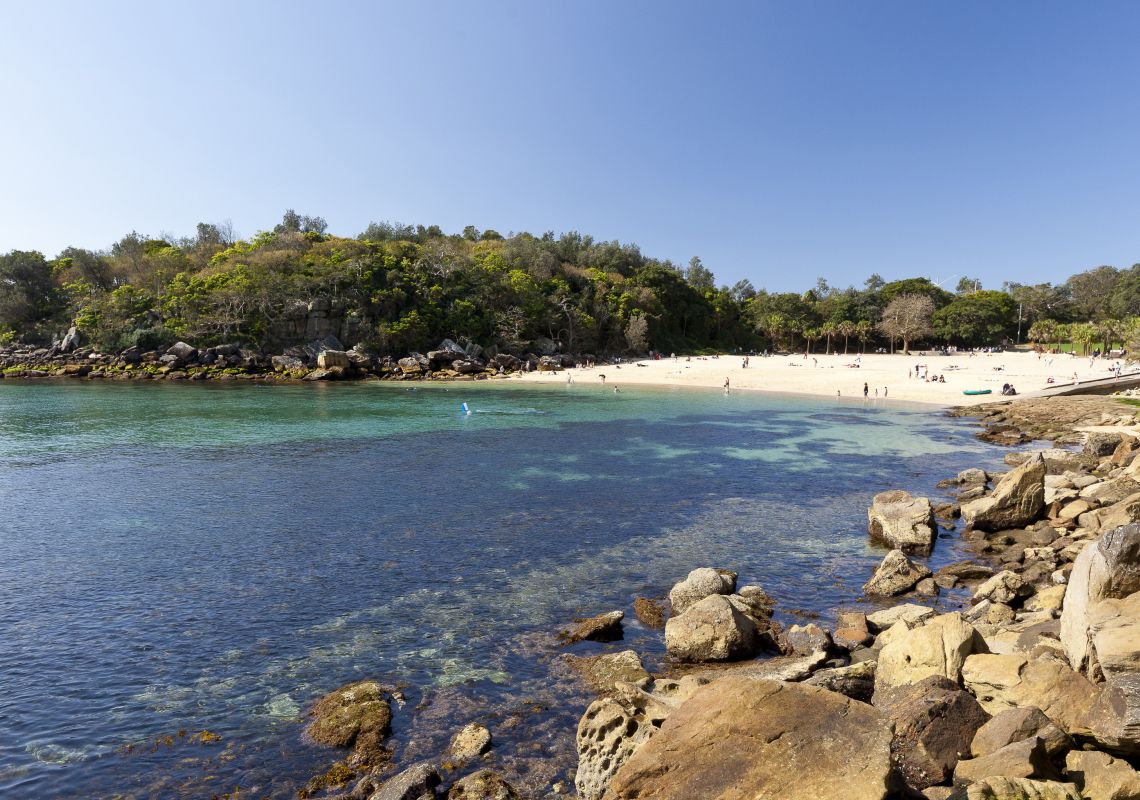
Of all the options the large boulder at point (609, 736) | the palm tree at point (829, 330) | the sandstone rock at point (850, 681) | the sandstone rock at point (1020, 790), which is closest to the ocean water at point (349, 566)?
the large boulder at point (609, 736)

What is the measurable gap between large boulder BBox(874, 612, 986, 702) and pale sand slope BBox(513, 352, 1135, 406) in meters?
57.1

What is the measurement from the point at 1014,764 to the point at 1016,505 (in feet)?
53.5

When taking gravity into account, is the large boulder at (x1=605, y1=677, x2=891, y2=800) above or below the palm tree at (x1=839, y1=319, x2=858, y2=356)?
below

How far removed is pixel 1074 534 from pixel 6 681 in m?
25.2

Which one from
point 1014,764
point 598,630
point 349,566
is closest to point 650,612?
point 598,630

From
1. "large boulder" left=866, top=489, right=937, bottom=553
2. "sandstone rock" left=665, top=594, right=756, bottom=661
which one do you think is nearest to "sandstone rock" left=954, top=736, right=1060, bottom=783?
"sandstone rock" left=665, top=594, right=756, bottom=661

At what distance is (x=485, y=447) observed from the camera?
3609 centimetres

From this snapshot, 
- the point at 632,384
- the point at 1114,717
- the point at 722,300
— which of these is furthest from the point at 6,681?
the point at 722,300

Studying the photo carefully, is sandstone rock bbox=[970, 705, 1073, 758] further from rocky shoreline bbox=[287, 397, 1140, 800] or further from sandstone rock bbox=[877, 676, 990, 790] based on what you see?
sandstone rock bbox=[877, 676, 990, 790]

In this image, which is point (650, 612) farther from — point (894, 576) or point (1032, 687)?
point (1032, 687)

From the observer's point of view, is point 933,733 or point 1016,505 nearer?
point 933,733

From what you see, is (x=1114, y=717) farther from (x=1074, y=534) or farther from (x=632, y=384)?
(x=632, y=384)

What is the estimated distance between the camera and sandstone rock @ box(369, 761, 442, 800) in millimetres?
7969

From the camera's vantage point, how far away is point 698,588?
14219 mm
